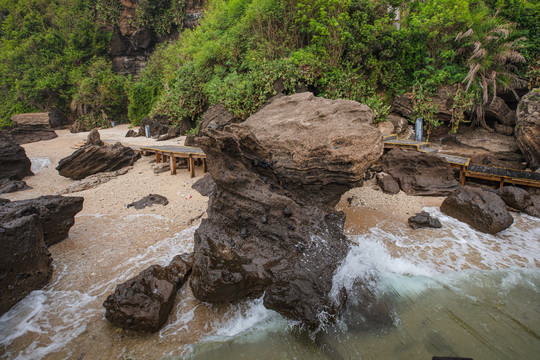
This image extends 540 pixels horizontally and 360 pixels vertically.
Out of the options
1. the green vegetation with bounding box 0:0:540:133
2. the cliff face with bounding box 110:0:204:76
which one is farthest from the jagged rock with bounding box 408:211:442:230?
the cliff face with bounding box 110:0:204:76

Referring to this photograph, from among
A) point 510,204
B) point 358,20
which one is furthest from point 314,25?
point 510,204

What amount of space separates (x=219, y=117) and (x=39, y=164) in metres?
10.0

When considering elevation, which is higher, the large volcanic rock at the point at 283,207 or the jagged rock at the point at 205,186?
the large volcanic rock at the point at 283,207

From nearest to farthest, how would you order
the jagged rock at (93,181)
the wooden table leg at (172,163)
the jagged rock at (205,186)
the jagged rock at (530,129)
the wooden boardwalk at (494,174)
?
1. the wooden boardwalk at (494,174)
2. the jagged rock at (205,186)
3. the jagged rock at (530,129)
4. the jagged rock at (93,181)
5. the wooden table leg at (172,163)

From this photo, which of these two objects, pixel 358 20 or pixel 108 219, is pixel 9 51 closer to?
pixel 108 219

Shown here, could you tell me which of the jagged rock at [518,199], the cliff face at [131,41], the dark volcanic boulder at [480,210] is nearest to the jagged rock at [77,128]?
the cliff face at [131,41]

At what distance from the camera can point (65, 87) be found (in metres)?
25.6

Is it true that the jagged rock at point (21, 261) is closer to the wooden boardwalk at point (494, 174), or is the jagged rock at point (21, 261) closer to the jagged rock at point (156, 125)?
the wooden boardwalk at point (494, 174)

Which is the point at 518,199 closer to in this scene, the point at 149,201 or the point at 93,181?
the point at 149,201

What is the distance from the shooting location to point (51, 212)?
5.67 meters

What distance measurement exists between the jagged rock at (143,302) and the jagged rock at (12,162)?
11741mm

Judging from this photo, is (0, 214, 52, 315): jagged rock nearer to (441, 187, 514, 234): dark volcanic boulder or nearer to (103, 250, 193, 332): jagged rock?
(103, 250, 193, 332): jagged rock

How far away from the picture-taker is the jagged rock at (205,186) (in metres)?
8.62

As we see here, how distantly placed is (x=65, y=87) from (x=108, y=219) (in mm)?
26912
